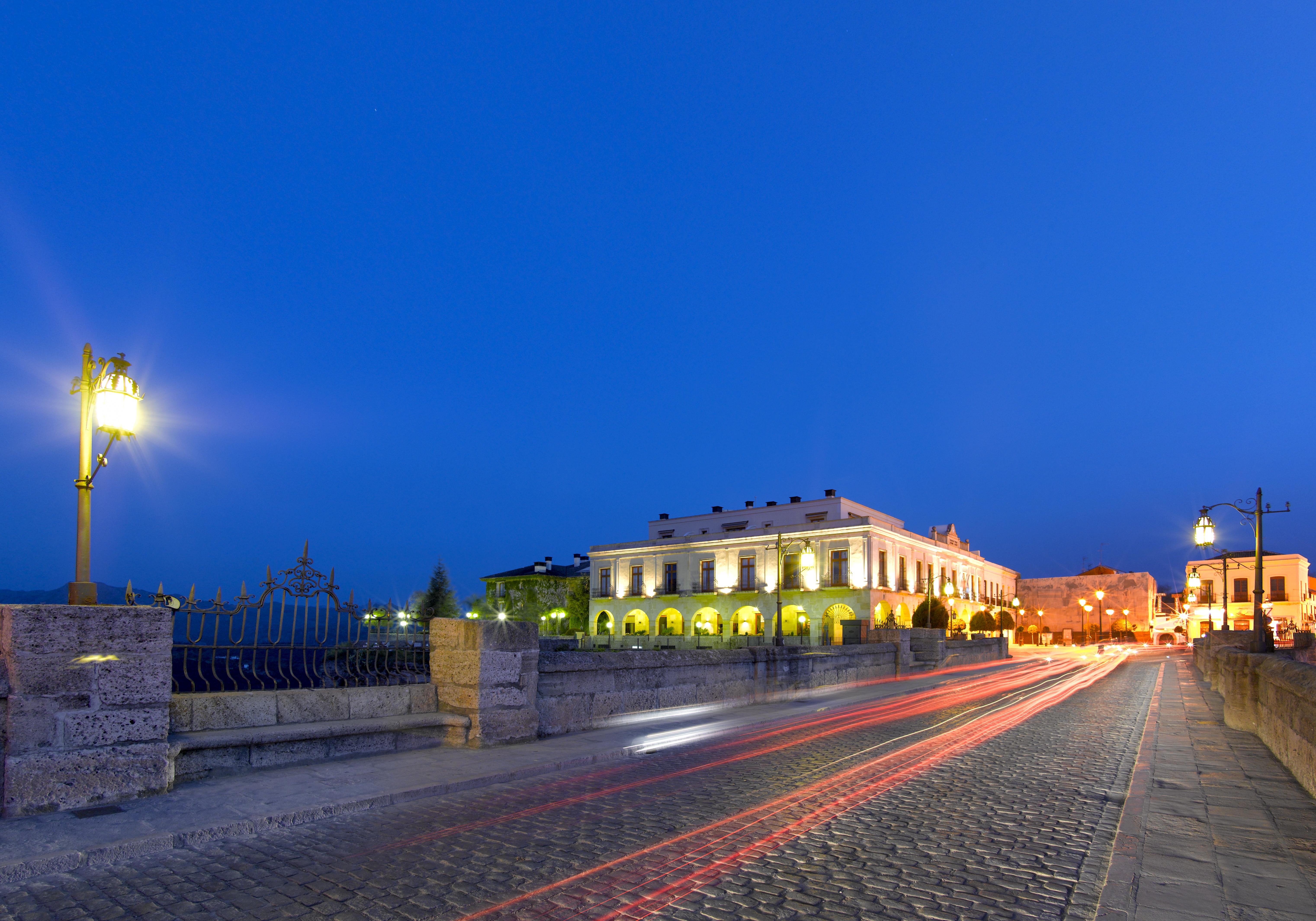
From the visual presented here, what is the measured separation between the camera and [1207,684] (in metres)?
22.8

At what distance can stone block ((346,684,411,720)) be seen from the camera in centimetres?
925

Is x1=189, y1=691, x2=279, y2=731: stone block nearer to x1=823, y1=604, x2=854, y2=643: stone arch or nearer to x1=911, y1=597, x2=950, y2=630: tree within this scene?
x1=911, y1=597, x2=950, y2=630: tree

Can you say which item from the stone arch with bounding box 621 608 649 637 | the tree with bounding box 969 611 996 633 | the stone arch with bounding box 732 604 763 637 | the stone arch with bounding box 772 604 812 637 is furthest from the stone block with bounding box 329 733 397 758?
the tree with bounding box 969 611 996 633

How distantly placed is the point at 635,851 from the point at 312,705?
4.69 m

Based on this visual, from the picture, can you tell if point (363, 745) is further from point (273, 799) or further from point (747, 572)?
point (747, 572)

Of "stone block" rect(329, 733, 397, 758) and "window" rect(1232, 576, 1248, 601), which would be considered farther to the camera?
"window" rect(1232, 576, 1248, 601)

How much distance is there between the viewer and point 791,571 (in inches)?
2311

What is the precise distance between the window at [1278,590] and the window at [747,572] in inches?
2230

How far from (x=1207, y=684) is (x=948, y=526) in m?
54.5

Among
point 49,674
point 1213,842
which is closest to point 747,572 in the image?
point 1213,842

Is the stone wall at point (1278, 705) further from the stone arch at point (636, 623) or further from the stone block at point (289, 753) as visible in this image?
the stone arch at point (636, 623)

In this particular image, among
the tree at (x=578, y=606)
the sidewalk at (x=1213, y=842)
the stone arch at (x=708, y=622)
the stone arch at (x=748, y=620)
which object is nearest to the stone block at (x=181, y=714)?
the sidewalk at (x=1213, y=842)

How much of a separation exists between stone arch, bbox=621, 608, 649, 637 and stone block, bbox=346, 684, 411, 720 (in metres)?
54.0

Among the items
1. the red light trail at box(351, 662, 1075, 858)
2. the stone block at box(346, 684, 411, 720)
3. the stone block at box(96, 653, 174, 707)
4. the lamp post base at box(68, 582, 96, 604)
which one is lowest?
the red light trail at box(351, 662, 1075, 858)
